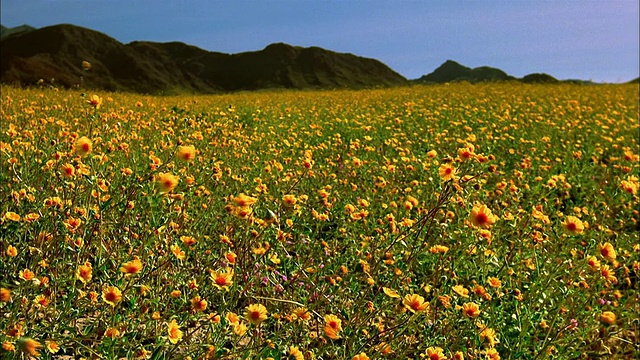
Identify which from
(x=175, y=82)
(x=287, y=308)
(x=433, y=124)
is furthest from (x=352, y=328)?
(x=175, y=82)

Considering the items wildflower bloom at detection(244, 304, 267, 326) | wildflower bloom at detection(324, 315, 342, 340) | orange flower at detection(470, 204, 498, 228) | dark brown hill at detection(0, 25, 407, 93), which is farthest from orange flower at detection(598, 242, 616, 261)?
dark brown hill at detection(0, 25, 407, 93)

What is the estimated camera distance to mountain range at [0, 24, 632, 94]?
197ft

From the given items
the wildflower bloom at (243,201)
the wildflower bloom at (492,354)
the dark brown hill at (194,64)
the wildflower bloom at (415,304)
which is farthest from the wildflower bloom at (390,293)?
the dark brown hill at (194,64)

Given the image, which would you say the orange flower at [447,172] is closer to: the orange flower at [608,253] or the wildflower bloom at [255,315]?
the orange flower at [608,253]

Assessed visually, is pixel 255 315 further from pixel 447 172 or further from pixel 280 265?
pixel 280 265

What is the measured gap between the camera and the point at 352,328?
196 centimetres

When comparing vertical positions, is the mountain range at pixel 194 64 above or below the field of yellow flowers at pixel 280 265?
above

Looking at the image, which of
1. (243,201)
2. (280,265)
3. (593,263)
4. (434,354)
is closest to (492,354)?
(434,354)

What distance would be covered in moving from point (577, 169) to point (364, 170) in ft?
8.41

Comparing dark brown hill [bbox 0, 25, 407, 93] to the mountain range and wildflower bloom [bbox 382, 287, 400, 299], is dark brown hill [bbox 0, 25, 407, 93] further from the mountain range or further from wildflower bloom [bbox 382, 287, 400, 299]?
wildflower bloom [bbox 382, 287, 400, 299]

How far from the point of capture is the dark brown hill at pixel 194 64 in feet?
197

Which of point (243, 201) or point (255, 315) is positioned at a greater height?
point (243, 201)

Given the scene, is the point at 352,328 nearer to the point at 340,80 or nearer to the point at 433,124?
the point at 433,124

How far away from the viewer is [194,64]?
76875 millimetres
